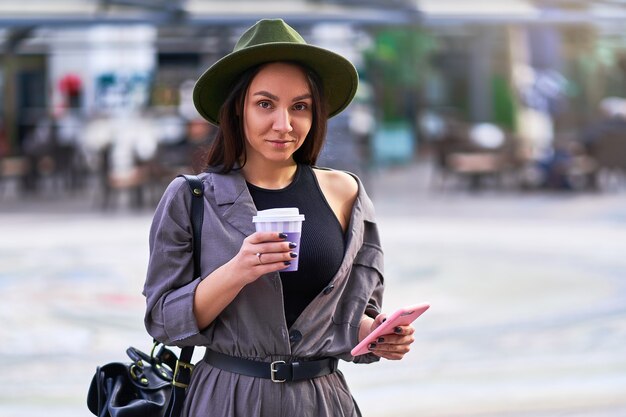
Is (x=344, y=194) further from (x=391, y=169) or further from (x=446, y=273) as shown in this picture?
(x=391, y=169)

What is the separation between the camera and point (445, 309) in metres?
8.98

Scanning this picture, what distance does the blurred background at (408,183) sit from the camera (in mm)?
7133

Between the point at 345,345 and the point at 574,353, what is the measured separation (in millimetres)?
4979

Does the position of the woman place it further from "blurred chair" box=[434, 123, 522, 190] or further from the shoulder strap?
"blurred chair" box=[434, 123, 522, 190]

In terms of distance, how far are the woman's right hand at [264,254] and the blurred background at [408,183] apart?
26.7 inches

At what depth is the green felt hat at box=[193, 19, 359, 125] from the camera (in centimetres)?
270

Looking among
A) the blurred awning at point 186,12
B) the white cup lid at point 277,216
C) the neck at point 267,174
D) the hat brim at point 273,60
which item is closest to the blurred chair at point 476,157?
the blurred awning at point 186,12

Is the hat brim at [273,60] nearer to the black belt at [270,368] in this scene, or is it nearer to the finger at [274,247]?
the finger at [274,247]

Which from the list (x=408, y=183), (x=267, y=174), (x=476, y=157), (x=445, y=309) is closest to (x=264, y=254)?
(x=267, y=174)

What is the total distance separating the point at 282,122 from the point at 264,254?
14.9 inches

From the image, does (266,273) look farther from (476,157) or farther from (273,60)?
(476,157)

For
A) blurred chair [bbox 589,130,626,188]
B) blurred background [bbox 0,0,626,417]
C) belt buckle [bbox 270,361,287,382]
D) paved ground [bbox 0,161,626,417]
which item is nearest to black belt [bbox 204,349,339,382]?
belt buckle [bbox 270,361,287,382]

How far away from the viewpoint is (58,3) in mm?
17469

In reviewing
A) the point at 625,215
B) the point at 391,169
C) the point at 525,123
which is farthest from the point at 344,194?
the point at 391,169
